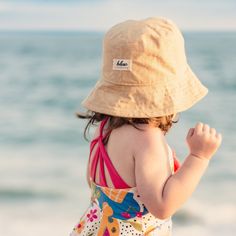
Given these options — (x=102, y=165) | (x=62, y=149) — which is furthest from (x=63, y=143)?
(x=102, y=165)

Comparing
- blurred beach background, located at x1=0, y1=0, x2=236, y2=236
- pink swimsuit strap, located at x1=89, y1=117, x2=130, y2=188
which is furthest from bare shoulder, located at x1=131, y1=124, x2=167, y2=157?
blurred beach background, located at x1=0, y1=0, x2=236, y2=236

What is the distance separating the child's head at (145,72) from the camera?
179cm

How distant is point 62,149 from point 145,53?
4.04 m

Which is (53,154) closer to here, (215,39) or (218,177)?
(218,177)

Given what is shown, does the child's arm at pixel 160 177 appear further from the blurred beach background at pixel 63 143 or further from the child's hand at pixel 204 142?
the blurred beach background at pixel 63 143

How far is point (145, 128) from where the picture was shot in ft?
5.91

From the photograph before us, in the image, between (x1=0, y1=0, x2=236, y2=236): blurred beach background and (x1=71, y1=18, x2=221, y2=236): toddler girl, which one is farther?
(x1=0, y1=0, x2=236, y2=236): blurred beach background

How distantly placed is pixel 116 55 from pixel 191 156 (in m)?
0.33

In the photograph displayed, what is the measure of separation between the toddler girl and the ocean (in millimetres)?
2209

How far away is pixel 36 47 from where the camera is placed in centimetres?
1534

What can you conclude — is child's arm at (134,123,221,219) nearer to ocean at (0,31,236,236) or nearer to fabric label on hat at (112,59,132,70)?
fabric label on hat at (112,59,132,70)

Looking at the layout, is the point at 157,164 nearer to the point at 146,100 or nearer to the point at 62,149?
the point at 146,100

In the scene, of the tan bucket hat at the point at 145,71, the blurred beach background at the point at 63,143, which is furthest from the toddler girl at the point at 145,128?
the blurred beach background at the point at 63,143

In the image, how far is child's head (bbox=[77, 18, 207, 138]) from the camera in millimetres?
1793
